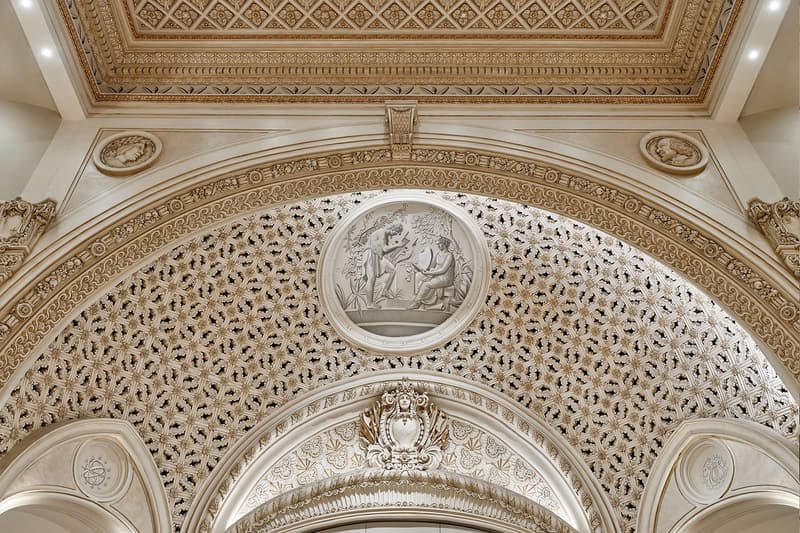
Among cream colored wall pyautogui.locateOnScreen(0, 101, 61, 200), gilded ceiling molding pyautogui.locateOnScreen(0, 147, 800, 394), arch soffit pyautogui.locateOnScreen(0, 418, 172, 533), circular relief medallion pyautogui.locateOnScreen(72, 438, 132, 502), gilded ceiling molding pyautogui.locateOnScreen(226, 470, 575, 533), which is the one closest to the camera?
gilded ceiling molding pyautogui.locateOnScreen(0, 147, 800, 394)

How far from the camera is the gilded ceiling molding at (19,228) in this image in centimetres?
577

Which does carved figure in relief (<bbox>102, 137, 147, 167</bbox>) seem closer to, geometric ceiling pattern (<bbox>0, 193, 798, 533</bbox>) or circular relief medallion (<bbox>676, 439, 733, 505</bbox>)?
geometric ceiling pattern (<bbox>0, 193, 798, 533</bbox>)

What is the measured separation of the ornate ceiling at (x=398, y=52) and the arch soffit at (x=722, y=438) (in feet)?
10.2

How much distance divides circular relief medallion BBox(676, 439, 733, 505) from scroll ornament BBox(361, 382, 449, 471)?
2367 mm

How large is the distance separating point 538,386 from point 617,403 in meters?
0.80

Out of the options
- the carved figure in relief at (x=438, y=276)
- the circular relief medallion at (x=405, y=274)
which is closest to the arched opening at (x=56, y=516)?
the circular relief medallion at (x=405, y=274)

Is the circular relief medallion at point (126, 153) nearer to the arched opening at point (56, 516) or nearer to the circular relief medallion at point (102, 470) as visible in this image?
the circular relief medallion at point (102, 470)

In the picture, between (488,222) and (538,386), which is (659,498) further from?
(488,222)

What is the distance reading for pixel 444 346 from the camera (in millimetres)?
7734

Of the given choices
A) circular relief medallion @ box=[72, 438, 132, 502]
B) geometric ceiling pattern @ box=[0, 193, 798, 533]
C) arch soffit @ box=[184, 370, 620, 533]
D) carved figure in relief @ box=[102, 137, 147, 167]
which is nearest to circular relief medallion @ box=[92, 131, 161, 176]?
carved figure in relief @ box=[102, 137, 147, 167]

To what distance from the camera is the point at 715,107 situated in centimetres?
689

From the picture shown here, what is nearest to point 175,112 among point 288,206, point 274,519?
point 288,206

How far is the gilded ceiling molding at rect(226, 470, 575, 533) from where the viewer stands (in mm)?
7258

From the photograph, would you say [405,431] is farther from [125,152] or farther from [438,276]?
[125,152]
